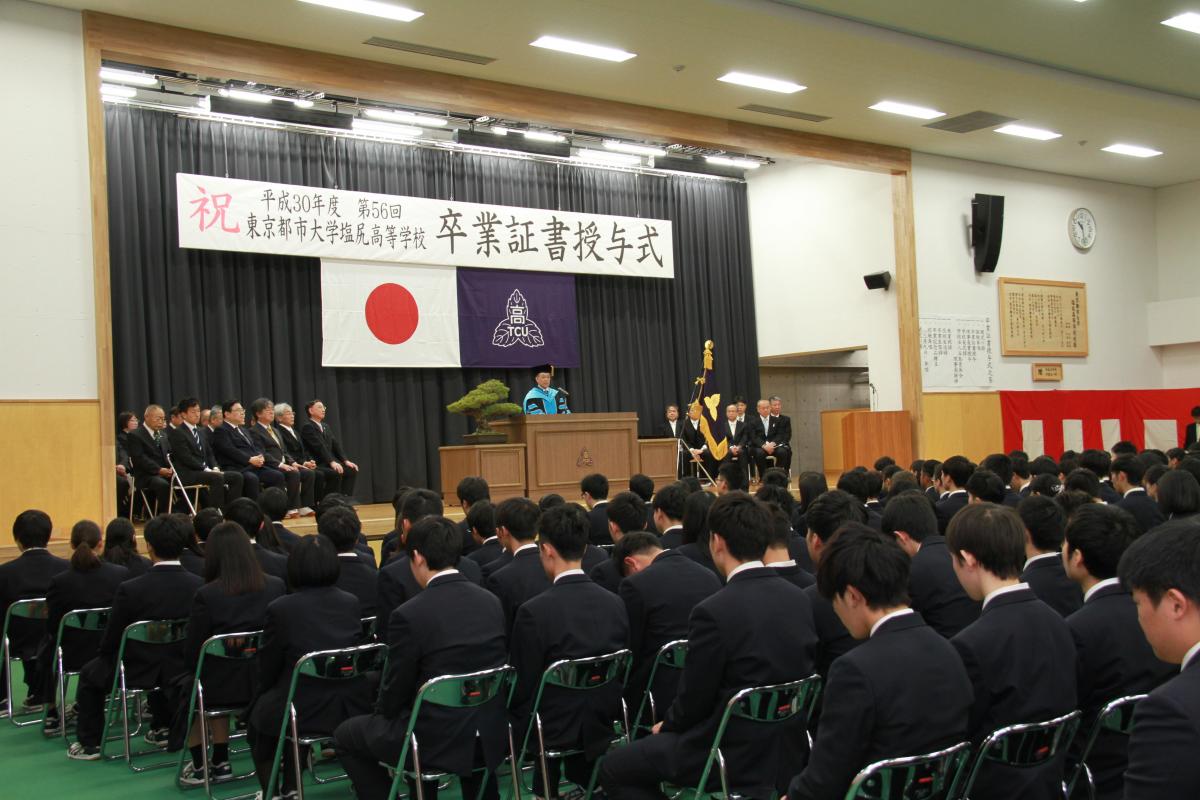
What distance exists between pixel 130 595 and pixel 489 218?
8.51m

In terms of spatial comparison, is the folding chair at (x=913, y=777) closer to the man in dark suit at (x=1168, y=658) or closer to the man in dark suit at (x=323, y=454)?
the man in dark suit at (x=1168, y=658)

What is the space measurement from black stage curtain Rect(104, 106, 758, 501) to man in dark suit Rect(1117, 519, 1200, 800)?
1011cm

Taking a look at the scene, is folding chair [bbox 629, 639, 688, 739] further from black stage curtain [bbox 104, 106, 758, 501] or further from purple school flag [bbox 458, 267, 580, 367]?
purple school flag [bbox 458, 267, 580, 367]

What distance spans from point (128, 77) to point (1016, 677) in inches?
383

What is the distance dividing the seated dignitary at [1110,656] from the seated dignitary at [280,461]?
23.7 feet

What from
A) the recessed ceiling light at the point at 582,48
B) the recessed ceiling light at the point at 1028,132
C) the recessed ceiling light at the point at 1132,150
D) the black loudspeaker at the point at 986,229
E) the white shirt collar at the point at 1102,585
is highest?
the recessed ceiling light at the point at 582,48

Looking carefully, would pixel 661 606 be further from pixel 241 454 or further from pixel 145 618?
pixel 241 454

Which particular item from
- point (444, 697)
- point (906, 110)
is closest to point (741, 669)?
point (444, 697)

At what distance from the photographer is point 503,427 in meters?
10.4

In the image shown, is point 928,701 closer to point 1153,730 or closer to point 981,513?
point 981,513

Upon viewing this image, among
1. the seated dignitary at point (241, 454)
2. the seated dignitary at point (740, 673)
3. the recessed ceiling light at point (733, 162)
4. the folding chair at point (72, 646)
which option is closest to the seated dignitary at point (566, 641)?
the seated dignitary at point (740, 673)

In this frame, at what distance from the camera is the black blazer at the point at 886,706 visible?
6.61ft

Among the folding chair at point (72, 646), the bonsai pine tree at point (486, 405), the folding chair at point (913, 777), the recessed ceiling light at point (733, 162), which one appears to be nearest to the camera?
the folding chair at point (913, 777)

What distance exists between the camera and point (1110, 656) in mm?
2549
